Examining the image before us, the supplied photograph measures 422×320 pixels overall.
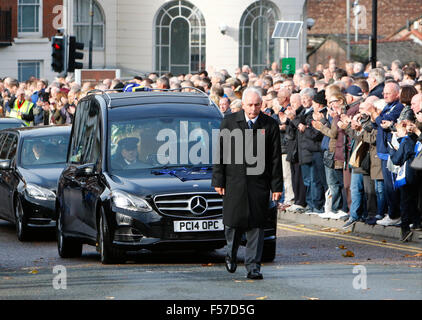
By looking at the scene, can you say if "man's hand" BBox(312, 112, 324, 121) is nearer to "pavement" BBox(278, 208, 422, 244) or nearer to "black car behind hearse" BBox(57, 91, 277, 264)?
"pavement" BBox(278, 208, 422, 244)

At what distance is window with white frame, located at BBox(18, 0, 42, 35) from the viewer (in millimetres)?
57469

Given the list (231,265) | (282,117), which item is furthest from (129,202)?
(282,117)

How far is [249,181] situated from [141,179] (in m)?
1.79

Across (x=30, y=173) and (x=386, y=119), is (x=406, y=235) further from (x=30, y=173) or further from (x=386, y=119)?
(x=30, y=173)

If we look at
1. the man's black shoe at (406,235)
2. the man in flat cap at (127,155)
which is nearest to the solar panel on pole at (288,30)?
the man's black shoe at (406,235)

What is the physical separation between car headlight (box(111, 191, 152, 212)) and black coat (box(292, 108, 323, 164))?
6492 mm

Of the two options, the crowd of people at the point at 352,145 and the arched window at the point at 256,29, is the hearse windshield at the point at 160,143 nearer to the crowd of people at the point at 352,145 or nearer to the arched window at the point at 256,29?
the crowd of people at the point at 352,145

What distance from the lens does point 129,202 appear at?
43.0 feet

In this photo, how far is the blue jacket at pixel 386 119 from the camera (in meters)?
16.5

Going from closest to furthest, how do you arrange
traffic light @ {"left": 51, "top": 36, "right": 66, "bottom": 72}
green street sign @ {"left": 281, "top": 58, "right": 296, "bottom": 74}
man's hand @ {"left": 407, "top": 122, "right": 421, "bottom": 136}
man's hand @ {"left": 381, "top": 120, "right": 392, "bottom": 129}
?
man's hand @ {"left": 407, "top": 122, "right": 421, "bottom": 136}
man's hand @ {"left": 381, "top": 120, "right": 392, "bottom": 129}
green street sign @ {"left": 281, "top": 58, "right": 296, "bottom": 74}
traffic light @ {"left": 51, "top": 36, "right": 66, "bottom": 72}

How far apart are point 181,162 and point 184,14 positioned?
41.1m

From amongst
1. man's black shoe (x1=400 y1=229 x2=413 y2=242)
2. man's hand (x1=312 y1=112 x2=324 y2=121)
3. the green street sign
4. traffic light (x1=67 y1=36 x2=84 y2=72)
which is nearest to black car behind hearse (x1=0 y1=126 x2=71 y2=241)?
man's hand (x1=312 y1=112 x2=324 y2=121)

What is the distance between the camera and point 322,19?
9256 centimetres
